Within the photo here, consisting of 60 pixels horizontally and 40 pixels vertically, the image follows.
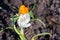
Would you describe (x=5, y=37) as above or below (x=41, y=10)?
below

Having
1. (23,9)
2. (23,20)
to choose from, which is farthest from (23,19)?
(23,9)

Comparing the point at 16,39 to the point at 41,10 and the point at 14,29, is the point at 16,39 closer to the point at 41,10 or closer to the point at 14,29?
the point at 14,29

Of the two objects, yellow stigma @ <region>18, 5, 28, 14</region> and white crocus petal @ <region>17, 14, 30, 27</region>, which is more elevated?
yellow stigma @ <region>18, 5, 28, 14</region>

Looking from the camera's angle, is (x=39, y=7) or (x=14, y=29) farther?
(x=39, y=7)

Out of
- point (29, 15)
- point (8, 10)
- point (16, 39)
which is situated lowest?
point (16, 39)

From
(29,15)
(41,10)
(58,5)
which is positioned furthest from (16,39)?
(58,5)

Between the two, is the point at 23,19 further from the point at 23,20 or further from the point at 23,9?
the point at 23,9

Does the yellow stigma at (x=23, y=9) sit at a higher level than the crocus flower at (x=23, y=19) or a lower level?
higher

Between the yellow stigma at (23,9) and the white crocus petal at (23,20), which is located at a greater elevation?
the yellow stigma at (23,9)

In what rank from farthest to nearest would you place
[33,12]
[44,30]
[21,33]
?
1. [33,12]
2. [44,30]
3. [21,33]

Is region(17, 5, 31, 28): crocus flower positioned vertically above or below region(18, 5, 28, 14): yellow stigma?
below

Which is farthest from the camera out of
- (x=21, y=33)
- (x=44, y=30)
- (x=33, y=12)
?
(x=33, y=12)
